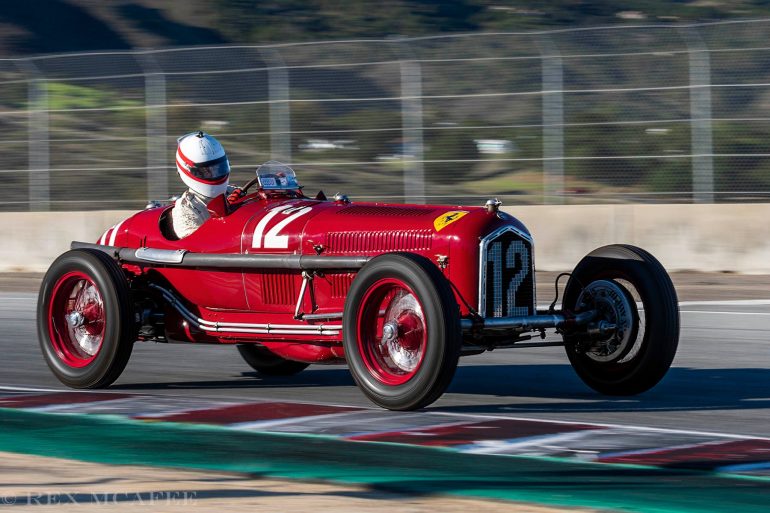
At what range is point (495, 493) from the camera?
5645 mm

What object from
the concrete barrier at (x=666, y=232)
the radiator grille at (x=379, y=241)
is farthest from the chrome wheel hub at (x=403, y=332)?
the concrete barrier at (x=666, y=232)

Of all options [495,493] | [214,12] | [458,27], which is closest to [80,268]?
[495,493]

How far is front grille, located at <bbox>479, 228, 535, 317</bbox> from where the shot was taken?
25.7ft

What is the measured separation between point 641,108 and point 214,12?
190 ft

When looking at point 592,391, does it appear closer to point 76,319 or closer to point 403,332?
point 403,332

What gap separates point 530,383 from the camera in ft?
29.3

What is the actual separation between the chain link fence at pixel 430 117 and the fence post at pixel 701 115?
15mm

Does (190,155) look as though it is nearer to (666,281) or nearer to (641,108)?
(666,281)

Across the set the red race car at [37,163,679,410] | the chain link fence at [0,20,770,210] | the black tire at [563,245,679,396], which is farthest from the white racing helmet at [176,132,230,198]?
the chain link fence at [0,20,770,210]

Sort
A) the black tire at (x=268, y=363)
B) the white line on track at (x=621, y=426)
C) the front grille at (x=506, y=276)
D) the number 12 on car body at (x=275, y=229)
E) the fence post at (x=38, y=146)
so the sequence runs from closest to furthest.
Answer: the white line on track at (x=621, y=426) → the front grille at (x=506, y=276) → the number 12 on car body at (x=275, y=229) → the black tire at (x=268, y=363) → the fence post at (x=38, y=146)

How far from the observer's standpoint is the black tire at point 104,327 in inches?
338

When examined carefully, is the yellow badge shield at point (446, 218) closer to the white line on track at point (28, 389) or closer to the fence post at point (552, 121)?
the white line on track at point (28, 389)

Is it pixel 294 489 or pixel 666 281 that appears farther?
pixel 666 281

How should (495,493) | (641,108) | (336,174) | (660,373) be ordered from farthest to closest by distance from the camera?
(336,174), (641,108), (660,373), (495,493)
